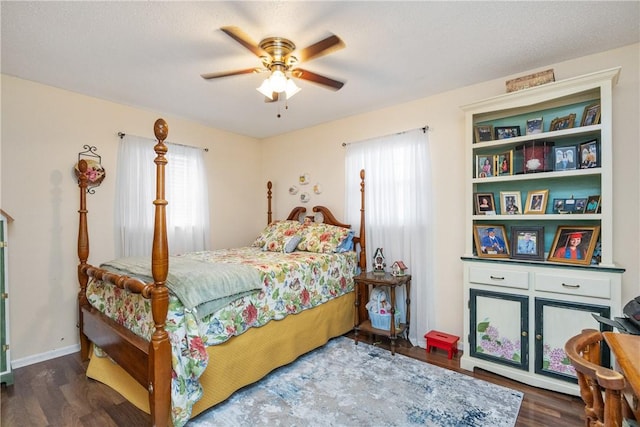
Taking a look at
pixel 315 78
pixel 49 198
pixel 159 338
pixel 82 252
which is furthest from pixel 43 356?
pixel 315 78

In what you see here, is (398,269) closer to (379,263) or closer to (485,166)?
(379,263)

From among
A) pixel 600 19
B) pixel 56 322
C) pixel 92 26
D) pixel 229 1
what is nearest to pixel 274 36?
pixel 229 1

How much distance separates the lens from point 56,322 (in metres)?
2.80

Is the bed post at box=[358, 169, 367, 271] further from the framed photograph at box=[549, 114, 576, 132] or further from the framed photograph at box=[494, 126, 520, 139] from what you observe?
the framed photograph at box=[549, 114, 576, 132]

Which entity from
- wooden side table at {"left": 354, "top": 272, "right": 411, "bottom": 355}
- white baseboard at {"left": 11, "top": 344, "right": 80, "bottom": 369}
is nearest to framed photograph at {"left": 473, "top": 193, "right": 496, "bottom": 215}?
wooden side table at {"left": 354, "top": 272, "right": 411, "bottom": 355}

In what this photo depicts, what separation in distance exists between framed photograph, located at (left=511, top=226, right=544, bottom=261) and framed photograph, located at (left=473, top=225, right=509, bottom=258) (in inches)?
3.0

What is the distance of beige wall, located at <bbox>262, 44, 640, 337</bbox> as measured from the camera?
218cm

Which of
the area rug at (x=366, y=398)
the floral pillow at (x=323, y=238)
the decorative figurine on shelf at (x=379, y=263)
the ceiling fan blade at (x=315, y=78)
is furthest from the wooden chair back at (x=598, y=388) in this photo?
the floral pillow at (x=323, y=238)

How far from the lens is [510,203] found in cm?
255

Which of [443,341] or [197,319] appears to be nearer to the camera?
[197,319]

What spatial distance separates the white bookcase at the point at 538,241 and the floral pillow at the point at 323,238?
4.18 ft

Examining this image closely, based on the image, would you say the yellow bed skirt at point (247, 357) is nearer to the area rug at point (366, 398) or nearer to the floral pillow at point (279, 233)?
the area rug at point (366, 398)

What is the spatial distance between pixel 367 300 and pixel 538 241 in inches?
68.7

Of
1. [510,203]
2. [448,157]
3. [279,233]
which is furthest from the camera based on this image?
[279,233]
